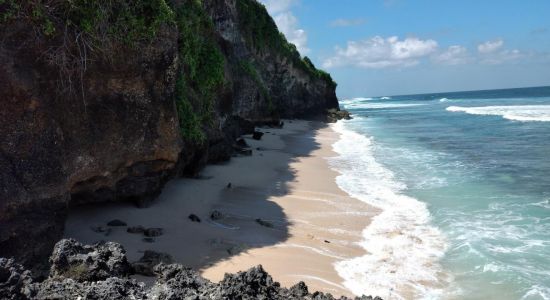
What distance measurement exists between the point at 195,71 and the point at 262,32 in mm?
22566

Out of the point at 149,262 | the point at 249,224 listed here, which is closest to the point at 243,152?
the point at 249,224

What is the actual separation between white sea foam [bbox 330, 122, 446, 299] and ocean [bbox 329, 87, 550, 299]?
17mm

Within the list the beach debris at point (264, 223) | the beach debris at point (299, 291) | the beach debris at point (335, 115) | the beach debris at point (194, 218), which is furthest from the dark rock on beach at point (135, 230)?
the beach debris at point (335, 115)

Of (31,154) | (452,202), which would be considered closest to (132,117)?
(31,154)

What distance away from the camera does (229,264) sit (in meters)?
7.32

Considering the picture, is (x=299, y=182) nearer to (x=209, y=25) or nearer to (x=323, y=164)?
(x=323, y=164)

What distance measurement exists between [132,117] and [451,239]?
6706mm

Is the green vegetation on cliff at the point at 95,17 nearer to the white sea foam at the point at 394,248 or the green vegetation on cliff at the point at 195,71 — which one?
the green vegetation on cliff at the point at 195,71

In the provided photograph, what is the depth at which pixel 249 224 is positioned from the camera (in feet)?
31.7

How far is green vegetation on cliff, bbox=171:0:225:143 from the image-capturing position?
35.4ft

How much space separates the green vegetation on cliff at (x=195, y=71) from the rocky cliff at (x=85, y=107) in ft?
0.17

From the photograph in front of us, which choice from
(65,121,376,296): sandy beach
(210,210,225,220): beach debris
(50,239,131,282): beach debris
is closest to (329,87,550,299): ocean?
(65,121,376,296): sandy beach

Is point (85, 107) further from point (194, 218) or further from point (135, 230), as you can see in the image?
point (194, 218)

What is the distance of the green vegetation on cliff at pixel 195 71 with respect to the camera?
10.8m
